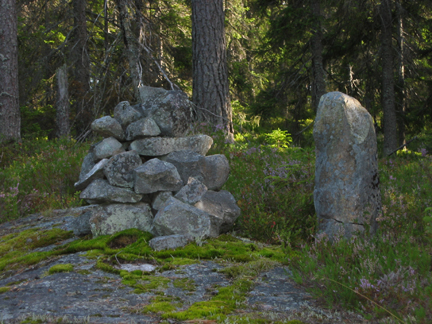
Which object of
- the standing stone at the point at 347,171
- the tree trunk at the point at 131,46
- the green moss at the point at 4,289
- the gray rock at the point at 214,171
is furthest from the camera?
the tree trunk at the point at 131,46

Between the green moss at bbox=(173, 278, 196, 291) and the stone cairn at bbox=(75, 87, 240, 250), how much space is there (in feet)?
3.09

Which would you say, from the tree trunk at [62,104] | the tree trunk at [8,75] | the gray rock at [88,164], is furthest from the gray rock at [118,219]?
the tree trunk at [62,104]

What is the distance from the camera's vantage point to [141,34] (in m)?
9.96

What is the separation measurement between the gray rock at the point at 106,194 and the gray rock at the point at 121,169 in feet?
0.29

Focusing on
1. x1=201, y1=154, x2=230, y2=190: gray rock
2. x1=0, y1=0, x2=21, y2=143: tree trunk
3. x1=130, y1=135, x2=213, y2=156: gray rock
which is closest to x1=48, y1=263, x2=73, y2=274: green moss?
x1=130, y1=135, x2=213, y2=156: gray rock

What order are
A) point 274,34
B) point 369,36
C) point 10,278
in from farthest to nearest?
point 369,36 < point 274,34 < point 10,278

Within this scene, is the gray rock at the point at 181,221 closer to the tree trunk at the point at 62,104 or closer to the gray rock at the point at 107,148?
the gray rock at the point at 107,148

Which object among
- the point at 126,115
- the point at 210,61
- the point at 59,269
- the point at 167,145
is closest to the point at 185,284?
the point at 59,269

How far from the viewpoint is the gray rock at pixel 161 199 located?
5398 mm

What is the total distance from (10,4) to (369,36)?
12853mm

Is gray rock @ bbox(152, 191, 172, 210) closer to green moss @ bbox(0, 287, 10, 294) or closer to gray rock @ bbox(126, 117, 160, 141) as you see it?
gray rock @ bbox(126, 117, 160, 141)

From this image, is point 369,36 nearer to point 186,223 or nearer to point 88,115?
point 88,115

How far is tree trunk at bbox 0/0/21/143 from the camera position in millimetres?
11695

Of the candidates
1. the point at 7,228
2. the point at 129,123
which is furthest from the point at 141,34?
the point at 7,228
